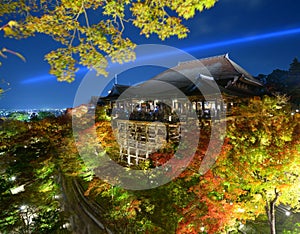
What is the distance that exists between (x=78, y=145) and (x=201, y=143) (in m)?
7.14

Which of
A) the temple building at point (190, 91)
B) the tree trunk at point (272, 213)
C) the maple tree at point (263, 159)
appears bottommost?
the tree trunk at point (272, 213)

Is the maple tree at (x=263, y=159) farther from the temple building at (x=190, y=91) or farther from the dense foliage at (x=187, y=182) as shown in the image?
the temple building at (x=190, y=91)

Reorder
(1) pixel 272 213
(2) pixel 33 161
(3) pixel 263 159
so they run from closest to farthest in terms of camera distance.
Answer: (3) pixel 263 159
(1) pixel 272 213
(2) pixel 33 161

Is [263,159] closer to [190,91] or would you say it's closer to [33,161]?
[190,91]

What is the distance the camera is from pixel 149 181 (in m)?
11.6

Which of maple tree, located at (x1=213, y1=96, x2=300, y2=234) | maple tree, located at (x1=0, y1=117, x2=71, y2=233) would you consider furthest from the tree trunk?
maple tree, located at (x1=0, y1=117, x2=71, y2=233)

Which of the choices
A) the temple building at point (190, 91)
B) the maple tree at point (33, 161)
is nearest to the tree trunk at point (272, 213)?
the temple building at point (190, 91)

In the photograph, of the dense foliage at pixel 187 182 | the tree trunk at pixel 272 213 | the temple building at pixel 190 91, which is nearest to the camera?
the dense foliage at pixel 187 182

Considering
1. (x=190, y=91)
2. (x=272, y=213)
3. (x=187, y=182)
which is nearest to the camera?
(x=272, y=213)

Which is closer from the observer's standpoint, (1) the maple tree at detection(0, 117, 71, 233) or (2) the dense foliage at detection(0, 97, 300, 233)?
(2) the dense foliage at detection(0, 97, 300, 233)

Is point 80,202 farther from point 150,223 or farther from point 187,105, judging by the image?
point 187,105

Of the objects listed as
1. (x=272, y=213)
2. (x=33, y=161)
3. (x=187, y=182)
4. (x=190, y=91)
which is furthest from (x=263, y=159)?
(x=33, y=161)

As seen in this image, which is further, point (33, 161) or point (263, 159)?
point (33, 161)

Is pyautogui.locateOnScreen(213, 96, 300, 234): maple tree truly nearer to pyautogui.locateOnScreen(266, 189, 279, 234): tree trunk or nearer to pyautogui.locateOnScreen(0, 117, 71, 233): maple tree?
pyautogui.locateOnScreen(266, 189, 279, 234): tree trunk
